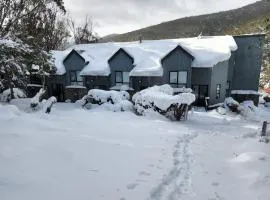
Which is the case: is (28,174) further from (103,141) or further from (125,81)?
(125,81)

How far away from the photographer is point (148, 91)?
23.5 m

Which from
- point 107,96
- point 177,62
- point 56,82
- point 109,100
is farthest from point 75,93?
point 177,62

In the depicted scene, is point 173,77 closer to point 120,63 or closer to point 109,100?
point 120,63

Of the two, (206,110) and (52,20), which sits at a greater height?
(52,20)

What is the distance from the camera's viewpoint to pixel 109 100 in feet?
80.2

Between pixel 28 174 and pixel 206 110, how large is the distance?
2418cm

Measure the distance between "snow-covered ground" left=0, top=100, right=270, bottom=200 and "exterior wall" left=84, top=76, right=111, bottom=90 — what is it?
21.8 m

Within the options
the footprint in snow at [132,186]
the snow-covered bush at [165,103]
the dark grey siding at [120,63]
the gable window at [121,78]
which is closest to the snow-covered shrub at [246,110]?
the snow-covered bush at [165,103]

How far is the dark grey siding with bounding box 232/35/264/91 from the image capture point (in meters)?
32.3

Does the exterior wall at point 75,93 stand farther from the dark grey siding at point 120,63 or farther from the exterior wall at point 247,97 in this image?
the exterior wall at point 247,97

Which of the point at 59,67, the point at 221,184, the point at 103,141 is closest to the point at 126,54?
the point at 59,67

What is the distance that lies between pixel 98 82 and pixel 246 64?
1701 cm

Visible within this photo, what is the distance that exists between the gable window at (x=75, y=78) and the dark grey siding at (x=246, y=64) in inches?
720

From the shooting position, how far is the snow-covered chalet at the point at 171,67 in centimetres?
2972
